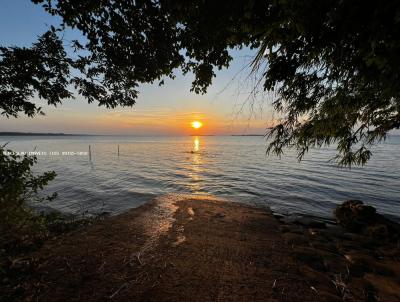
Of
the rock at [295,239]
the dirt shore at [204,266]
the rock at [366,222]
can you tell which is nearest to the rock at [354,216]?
the rock at [366,222]

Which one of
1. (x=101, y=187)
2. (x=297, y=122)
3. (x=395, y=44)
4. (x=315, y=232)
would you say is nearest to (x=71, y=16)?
(x=395, y=44)

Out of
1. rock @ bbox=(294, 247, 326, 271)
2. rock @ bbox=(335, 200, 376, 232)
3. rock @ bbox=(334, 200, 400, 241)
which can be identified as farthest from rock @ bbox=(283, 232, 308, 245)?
rock @ bbox=(335, 200, 376, 232)

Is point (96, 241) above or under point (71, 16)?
under

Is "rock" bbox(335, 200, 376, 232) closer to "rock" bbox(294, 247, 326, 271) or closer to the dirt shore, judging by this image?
the dirt shore

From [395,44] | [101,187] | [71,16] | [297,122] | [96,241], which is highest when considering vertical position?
[71,16]

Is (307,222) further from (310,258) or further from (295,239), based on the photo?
(310,258)

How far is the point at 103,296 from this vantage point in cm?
455

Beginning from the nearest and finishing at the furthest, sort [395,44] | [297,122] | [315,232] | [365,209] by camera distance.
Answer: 1. [395,44]
2. [297,122]
3. [315,232]
4. [365,209]

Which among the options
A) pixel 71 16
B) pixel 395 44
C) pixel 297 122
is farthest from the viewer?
pixel 297 122

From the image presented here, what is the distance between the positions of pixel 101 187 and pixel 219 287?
16759 mm

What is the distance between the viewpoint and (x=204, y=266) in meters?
5.81

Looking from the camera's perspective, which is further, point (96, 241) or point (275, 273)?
point (96, 241)

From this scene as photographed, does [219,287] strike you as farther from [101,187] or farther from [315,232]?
[101,187]

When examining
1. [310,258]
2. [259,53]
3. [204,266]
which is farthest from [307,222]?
[259,53]
